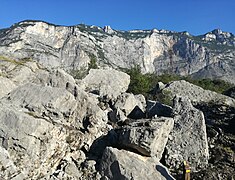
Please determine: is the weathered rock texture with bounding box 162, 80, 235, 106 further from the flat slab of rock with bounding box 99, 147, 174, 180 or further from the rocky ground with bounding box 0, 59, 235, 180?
the flat slab of rock with bounding box 99, 147, 174, 180

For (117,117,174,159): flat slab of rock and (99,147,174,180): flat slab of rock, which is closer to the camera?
(99,147,174,180): flat slab of rock

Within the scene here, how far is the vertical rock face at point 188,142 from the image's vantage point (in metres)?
16.0

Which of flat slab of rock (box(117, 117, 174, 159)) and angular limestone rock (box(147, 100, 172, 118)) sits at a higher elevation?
angular limestone rock (box(147, 100, 172, 118))

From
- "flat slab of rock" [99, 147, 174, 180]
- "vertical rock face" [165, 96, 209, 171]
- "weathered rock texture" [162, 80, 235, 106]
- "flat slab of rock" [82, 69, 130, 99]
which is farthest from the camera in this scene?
"weathered rock texture" [162, 80, 235, 106]

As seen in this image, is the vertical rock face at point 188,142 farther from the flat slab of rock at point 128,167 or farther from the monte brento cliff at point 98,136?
the flat slab of rock at point 128,167

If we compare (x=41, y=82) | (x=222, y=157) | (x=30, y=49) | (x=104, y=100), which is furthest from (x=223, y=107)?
(x=30, y=49)

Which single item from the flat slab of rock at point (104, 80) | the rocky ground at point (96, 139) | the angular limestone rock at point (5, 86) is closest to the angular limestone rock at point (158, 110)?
the rocky ground at point (96, 139)

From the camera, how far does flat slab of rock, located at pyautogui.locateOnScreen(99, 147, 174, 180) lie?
13.8m

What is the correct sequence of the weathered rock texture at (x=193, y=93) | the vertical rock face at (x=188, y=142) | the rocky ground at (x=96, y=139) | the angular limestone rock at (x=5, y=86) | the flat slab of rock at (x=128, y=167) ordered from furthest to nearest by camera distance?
the weathered rock texture at (x=193, y=93), the angular limestone rock at (x=5, y=86), the vertical rock face at (x=188, y=142), the rocky ground at (x=96, y=139), the flat slab of rock at (x=128, y=167)

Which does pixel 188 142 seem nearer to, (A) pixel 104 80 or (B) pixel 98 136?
(B) pixel 98 136

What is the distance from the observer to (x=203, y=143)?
16547 mm

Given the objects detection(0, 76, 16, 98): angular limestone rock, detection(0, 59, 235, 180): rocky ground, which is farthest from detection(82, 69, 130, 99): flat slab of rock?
detection(0, 76, 16, 98): angular limestone rock

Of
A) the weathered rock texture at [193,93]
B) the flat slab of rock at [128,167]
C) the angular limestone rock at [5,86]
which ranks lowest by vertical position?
the flat slab of rock at [128,167]

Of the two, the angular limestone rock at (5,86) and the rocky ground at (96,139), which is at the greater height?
the angular limestone rock at (5,86)
